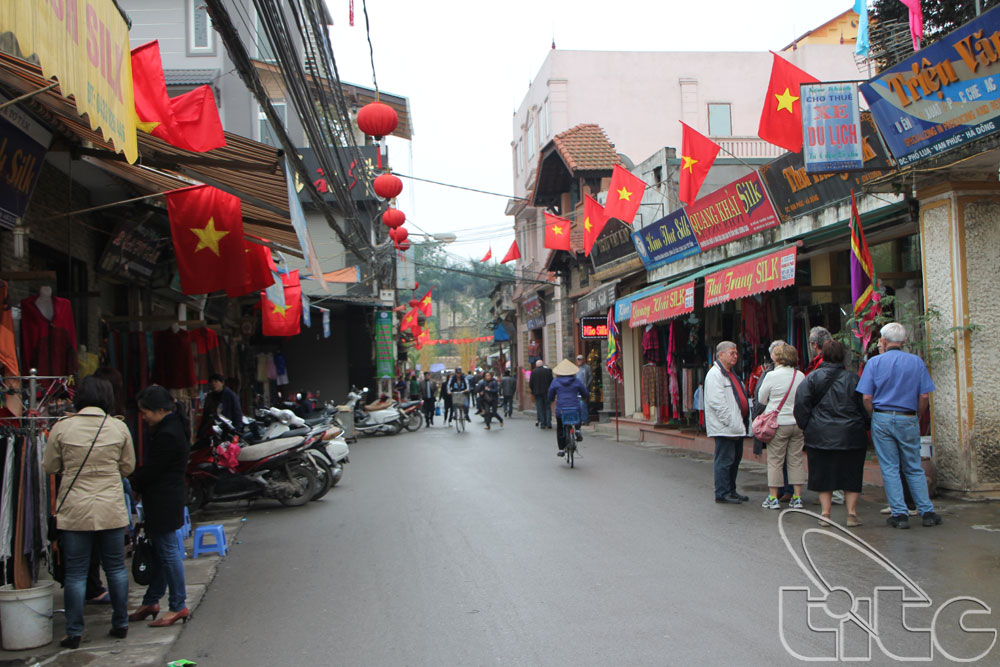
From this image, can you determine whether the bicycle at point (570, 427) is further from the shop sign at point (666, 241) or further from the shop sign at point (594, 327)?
the shop sign at point (594, 327)

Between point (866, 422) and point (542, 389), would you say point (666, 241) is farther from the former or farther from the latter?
point (866, 422)

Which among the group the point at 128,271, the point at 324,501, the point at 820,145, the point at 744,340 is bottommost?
the point at 324,501

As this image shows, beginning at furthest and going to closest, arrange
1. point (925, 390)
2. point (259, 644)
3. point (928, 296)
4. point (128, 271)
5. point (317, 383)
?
point (317, 383) → point (128, 271) → point (928, 296) → point (925, 390) → point (259, 644)

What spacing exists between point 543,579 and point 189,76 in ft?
57.0

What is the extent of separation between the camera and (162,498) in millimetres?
6020

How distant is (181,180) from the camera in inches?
367

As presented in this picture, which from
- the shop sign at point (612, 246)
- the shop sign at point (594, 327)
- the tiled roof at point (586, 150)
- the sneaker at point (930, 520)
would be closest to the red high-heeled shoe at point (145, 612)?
the sneaker at point (930, 520)

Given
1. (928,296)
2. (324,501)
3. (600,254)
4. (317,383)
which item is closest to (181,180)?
(324,501)

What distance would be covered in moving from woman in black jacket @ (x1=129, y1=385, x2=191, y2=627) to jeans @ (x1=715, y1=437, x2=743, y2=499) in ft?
20.3

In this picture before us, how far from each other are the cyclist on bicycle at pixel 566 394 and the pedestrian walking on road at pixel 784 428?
499 centimetres

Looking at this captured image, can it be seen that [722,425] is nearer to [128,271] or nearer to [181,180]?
[181,180]

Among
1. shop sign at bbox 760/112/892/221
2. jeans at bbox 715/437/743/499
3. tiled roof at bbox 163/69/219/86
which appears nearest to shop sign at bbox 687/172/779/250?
shop sign at bbox 760/112/892/221

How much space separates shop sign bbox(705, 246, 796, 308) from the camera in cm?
1177

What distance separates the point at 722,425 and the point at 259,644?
20.4ft
